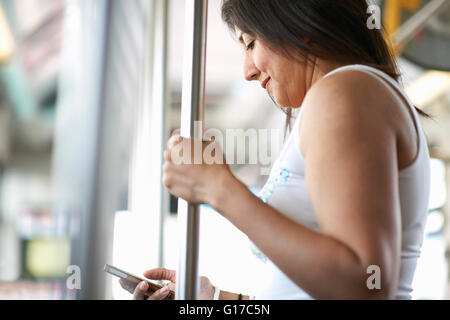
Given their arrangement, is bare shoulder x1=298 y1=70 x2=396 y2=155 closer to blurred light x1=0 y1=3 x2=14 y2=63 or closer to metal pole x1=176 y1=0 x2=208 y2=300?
metal pole x1=176 y1=0 x2=208 y2=300

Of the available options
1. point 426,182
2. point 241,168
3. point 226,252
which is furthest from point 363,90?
point 241,168

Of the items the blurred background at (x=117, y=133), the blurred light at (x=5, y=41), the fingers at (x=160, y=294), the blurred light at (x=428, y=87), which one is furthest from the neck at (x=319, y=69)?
the blurred light at (x=428, y=87)

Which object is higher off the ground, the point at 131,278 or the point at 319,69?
the point at 319,69

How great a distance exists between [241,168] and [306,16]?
5.36 m

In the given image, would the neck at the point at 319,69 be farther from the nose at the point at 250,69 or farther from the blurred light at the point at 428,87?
the blurred light at the point at 428,87

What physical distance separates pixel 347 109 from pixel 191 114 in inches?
8.0

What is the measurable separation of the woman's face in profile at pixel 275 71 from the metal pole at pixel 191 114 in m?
0.11

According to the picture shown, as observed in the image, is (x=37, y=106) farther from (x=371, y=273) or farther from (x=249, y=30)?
(x=371, y=273)

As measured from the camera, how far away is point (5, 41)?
3.08 m

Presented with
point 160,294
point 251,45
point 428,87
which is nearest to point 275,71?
point 251,45

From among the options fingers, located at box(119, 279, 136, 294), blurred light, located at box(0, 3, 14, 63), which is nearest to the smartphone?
fingers, located at box(119, 279, 136, 294)

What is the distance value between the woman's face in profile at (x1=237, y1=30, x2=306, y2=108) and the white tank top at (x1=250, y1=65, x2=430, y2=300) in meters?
0.16

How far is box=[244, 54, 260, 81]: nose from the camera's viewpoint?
2.77 feet

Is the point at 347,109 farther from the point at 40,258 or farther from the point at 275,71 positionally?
the point at 40,258
